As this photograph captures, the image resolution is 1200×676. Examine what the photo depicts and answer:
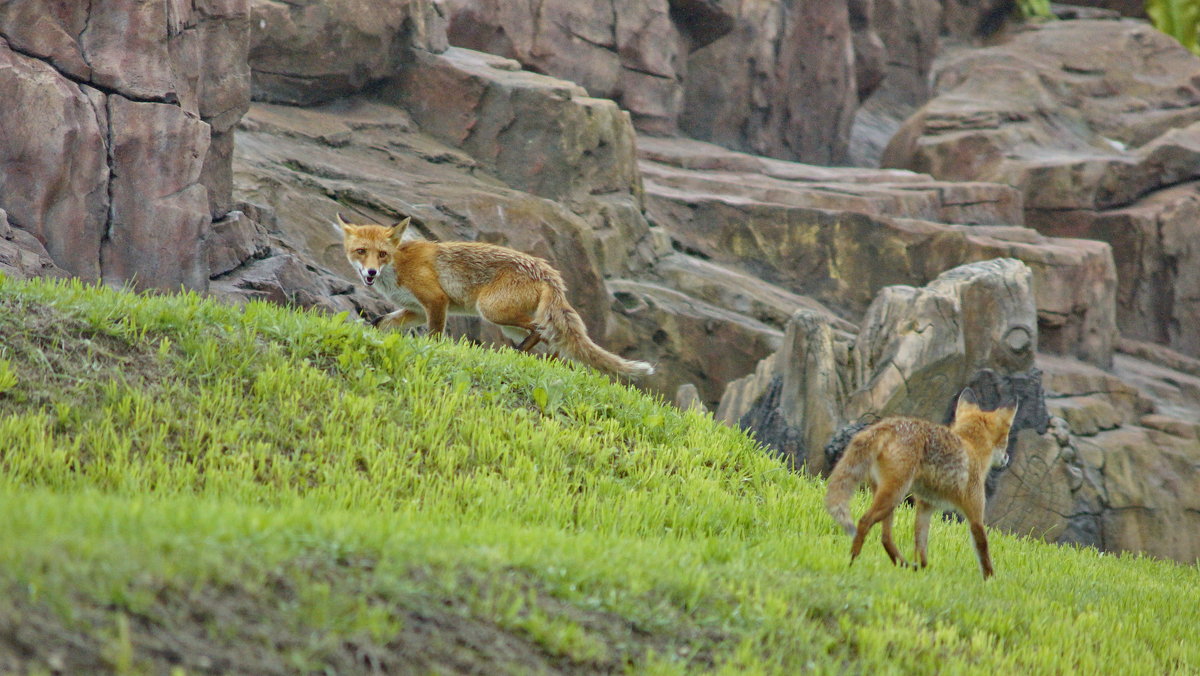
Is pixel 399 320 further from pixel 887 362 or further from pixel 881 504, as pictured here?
pixel 887 362

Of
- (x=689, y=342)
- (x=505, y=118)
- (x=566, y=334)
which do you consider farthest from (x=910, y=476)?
(x=505, y=118)

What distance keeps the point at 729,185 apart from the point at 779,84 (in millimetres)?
8709

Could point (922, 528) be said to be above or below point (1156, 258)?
above

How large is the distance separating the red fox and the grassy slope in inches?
24.1

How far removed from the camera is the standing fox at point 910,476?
7207 millimetres

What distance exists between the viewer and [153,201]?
12516 mm

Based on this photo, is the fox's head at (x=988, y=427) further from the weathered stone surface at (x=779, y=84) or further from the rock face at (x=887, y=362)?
the weathered stone surface at (x=779, y=84)

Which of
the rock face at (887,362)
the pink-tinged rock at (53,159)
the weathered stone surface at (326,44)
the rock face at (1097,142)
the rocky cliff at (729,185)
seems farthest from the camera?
the rock face at (1097,142)

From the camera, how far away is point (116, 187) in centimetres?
1230

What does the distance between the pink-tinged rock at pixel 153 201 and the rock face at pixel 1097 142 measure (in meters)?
24.7

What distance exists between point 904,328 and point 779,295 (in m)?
9.31

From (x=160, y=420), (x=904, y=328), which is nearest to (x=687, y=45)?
(x=904, y=328)

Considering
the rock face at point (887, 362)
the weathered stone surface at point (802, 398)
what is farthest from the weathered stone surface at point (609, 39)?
the weathered stone surface at point (802, 398)

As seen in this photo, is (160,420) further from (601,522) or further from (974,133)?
(974,133)
